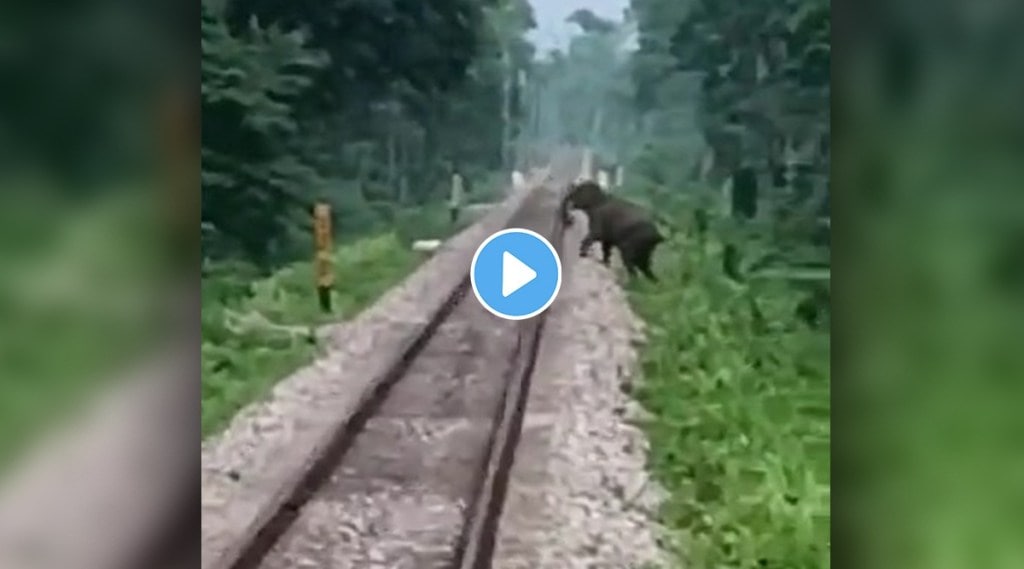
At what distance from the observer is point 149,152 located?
1.51 m

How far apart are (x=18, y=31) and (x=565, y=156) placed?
610mm

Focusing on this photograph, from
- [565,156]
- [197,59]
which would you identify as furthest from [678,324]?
[197,59]

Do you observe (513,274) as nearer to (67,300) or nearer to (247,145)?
(247,145)

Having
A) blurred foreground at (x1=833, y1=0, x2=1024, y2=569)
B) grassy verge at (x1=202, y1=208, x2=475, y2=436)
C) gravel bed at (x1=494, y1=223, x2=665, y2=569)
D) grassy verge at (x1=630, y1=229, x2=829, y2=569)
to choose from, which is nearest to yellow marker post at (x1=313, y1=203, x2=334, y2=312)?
grassy verge at (x1=202, y1=208, x2=475, y2=436)

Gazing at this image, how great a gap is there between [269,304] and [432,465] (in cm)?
25

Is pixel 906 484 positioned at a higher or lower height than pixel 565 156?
lower

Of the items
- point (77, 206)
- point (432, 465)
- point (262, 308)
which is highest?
point (77, 206)

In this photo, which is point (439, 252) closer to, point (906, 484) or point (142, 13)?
point (142, 13)

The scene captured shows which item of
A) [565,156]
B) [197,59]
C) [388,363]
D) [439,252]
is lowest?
[388,363]

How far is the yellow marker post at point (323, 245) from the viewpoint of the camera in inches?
57.9

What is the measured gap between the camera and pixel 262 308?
59.2 inches

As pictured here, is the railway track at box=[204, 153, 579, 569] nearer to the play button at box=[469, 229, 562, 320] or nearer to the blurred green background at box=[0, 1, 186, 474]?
the play button at box=[469, 229, 562, 320]

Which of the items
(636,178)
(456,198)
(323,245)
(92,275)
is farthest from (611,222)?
(92,275)

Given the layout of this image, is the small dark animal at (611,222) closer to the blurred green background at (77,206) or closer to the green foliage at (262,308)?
the green foliage at (262,308)
